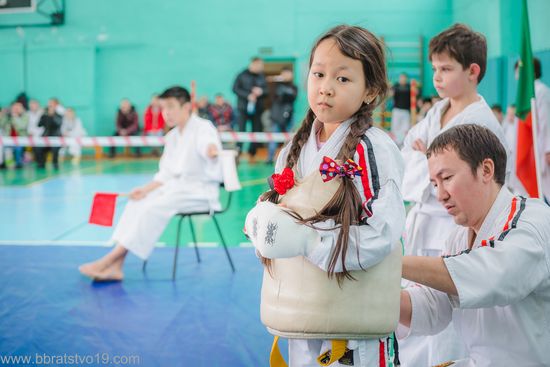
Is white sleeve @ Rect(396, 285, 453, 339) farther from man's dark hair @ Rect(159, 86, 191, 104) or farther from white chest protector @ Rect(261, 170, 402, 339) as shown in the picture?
man's dark hair @ Rect(159, 86, 191, 104)

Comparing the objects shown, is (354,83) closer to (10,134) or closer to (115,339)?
(115,339)

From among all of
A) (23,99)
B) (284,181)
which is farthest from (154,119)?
(284,181)

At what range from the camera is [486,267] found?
5.34ft

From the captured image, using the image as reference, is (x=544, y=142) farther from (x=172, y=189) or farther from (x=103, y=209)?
(x=103, y=209)

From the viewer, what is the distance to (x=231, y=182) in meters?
4.62

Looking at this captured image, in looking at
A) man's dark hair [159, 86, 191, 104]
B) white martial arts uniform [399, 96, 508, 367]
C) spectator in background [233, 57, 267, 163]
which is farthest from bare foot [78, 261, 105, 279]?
spectator in background [233, 57, 267, 163]

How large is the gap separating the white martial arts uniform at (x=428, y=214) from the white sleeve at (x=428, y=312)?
70 centimetres

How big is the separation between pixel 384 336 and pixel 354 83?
0.66 m

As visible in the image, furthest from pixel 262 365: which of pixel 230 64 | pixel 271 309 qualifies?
pixel 230 64

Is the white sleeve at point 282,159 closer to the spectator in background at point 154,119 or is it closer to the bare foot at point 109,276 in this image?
the bare foot at point 109,276

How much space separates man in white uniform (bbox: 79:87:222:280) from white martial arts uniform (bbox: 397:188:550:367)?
2983 millimetres

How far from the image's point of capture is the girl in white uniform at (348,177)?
4.99 ft

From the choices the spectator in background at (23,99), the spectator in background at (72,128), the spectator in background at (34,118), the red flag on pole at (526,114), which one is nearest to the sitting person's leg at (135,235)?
the red flag on pole at (526,114)

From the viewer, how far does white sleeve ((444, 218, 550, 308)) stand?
162cm
